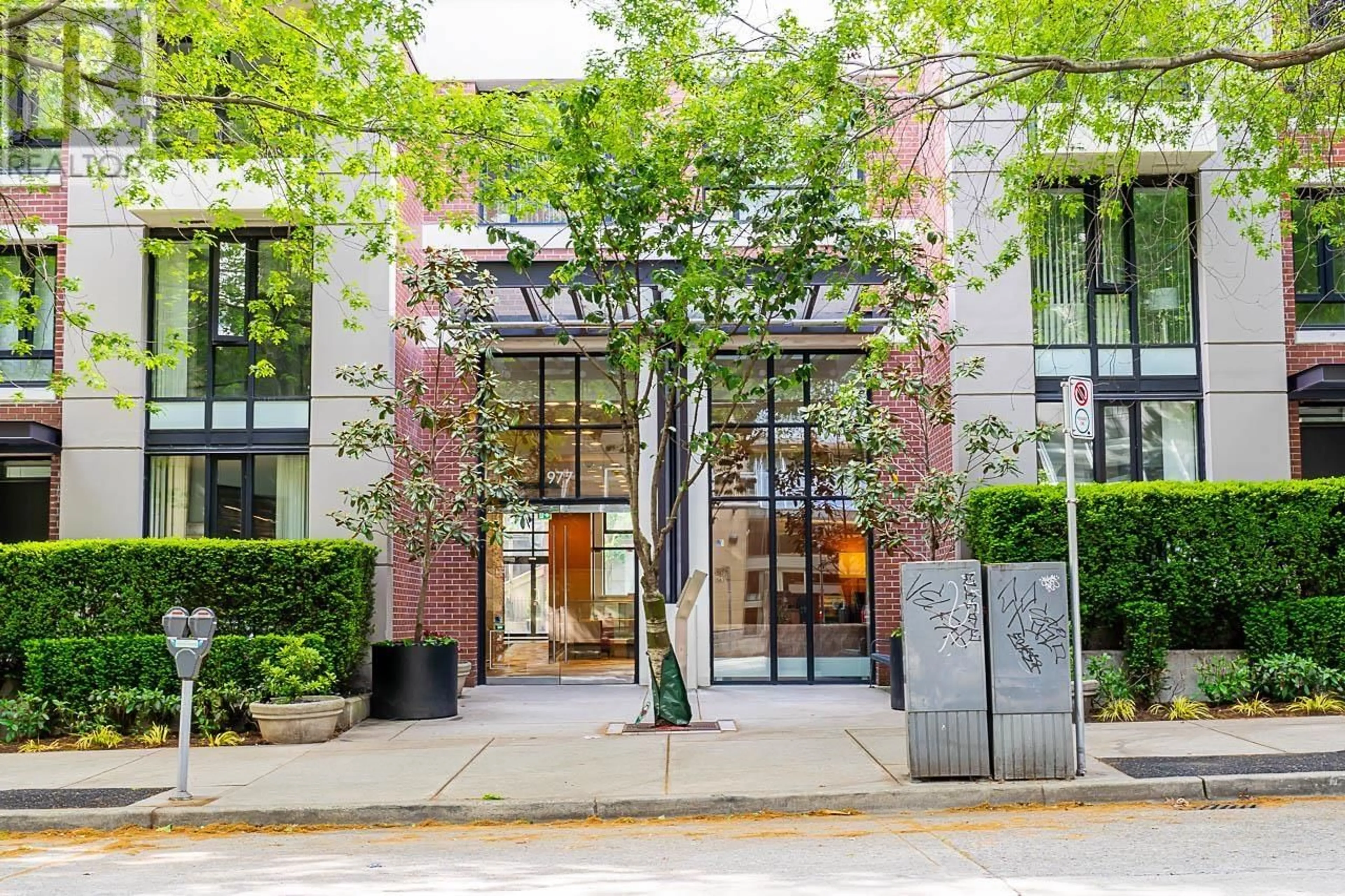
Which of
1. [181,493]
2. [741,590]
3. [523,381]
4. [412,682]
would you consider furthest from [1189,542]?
[181,493]

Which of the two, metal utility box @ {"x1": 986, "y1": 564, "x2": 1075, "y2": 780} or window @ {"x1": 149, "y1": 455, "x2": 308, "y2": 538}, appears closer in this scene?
metal utility box @ {"x1": 986, "y1": 564, "x2": 1075, "y2": 780}

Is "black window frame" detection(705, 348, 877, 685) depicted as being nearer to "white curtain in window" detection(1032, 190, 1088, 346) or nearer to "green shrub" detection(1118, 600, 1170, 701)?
"white curtain in window" detection(1032, 190, 1088, 346)

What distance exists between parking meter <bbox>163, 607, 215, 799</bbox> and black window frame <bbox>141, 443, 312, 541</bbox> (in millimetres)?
6778

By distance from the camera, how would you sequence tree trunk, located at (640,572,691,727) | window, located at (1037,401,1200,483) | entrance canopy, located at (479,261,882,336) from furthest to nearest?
window, located at (1037,401,1200,483) < entrance canopy, located at (479,261,882,336) < tree trunk, located at (640,572,691,727)

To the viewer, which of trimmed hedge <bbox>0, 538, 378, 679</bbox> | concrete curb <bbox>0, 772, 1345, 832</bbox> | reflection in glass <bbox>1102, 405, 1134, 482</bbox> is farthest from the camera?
reflection in glass <bbox>1102, 405, 1134, 482</bbox>

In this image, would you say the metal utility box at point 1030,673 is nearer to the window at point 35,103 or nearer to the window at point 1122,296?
the window at point 1122,296

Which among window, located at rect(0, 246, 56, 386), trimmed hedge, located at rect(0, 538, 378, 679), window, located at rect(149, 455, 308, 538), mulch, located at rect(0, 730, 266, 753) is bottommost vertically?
mulch, located at rect(0, 730, 266, 753)

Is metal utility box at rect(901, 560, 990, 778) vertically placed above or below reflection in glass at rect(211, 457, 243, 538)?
below

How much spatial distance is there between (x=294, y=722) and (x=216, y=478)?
471 centimetres

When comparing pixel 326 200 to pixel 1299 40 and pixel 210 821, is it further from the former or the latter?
pixel 1299 40

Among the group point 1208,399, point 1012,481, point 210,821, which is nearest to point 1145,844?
point 210,821

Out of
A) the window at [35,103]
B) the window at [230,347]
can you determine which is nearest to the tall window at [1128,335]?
the window at [230,347]

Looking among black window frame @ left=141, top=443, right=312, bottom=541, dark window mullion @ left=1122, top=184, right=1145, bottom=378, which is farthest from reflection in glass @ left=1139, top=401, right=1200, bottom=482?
black window frame @ left=141, top=443, right=312, bottom=541

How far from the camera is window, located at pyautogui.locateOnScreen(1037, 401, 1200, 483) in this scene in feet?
53.7
